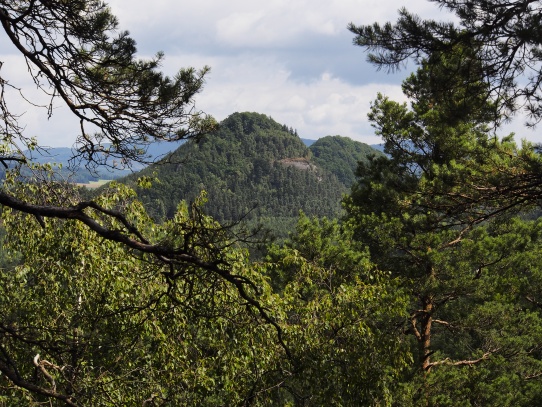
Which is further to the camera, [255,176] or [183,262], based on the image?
[255,176]

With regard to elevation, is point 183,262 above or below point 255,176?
below

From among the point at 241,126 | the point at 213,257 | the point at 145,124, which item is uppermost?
the point at 241,126

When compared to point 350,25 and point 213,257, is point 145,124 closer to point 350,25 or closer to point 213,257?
point 213,257

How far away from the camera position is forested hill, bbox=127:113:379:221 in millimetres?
152363

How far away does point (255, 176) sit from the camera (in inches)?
6875

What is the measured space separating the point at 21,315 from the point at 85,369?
1.26 m

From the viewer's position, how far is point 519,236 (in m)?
11.7

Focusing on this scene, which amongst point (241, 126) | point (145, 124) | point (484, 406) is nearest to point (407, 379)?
point (484, 406)

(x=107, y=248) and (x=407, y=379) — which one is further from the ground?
(x=107, y=248)

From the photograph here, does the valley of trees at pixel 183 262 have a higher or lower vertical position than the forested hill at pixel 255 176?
lower

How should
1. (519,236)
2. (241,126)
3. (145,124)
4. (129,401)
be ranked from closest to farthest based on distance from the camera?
(145,124)
(129,401)
(519,236)
(241,126)

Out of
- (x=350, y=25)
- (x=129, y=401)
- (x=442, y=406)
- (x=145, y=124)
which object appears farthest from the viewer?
(x=442, y=406)

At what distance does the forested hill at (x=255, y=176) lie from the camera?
152 metres

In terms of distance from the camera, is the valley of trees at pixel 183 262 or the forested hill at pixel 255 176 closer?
the valley of trees at pixel 183 262
